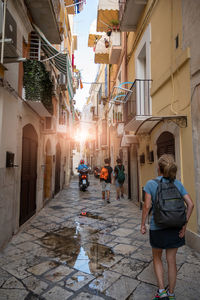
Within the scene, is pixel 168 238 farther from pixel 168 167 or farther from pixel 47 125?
pixel 47 125

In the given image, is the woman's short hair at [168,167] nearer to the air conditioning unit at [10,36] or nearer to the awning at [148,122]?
Answer: the awning at [148,122]

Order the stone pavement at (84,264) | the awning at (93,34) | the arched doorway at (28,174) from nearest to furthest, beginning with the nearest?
the stone pavement at (84,264), the arched doorway at (28,174), the awning at (93,34)

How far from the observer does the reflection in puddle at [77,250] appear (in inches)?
126

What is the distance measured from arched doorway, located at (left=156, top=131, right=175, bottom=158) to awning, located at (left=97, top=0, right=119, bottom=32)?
26.7ft

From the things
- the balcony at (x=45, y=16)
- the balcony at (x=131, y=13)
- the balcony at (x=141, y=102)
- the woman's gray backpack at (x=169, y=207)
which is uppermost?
the balcony at (x=131, y=13)

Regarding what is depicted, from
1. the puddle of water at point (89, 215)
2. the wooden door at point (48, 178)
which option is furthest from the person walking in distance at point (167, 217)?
the wooden door at point (48, 178)

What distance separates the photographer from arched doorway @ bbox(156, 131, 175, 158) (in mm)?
5162

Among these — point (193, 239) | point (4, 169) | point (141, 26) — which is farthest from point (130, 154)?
point (4, 169)

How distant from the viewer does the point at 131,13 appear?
7367mm

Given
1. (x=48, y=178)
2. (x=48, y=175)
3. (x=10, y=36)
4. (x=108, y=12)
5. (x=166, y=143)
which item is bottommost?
(x=48, y=178)

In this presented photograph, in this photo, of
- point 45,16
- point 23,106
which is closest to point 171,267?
point 23,106

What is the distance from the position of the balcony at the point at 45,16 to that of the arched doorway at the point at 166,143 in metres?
4.72

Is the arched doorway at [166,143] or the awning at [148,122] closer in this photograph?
the awning at [148,122]

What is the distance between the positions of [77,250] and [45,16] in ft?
20.8
